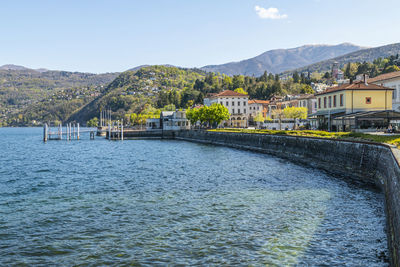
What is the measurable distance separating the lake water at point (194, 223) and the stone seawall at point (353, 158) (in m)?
A: 1.11

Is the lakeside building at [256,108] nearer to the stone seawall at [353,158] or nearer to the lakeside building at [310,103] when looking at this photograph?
the lakeside building at [310,103]

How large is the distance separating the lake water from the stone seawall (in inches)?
43.7

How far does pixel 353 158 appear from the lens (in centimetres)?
2859

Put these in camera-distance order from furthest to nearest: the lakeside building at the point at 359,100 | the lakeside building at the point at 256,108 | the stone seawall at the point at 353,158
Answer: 1. the lakeside building at the point at 256,108
2. the lakeside building at the point at 359,100
3. the stone seawall at the point at 353,158

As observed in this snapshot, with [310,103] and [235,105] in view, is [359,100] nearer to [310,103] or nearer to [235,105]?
[310,103]

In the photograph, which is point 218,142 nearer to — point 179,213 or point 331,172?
point 331,172

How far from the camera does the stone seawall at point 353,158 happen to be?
13.5m

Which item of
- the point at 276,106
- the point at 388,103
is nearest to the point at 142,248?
the point at 388,103

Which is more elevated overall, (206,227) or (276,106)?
(276,106)

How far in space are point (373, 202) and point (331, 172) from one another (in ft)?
39.8

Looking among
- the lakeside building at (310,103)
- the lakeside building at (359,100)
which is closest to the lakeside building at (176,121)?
the lakeside building at (310,103)

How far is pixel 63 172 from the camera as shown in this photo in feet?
118

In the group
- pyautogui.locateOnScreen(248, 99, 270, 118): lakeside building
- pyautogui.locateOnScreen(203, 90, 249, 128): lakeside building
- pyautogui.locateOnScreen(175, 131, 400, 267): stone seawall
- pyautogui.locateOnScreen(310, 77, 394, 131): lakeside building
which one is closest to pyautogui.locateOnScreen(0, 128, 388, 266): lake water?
pyautogui.locateOnScreen(175, 131, 400, 267): stone seawall

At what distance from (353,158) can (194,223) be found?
18150 millimetres
